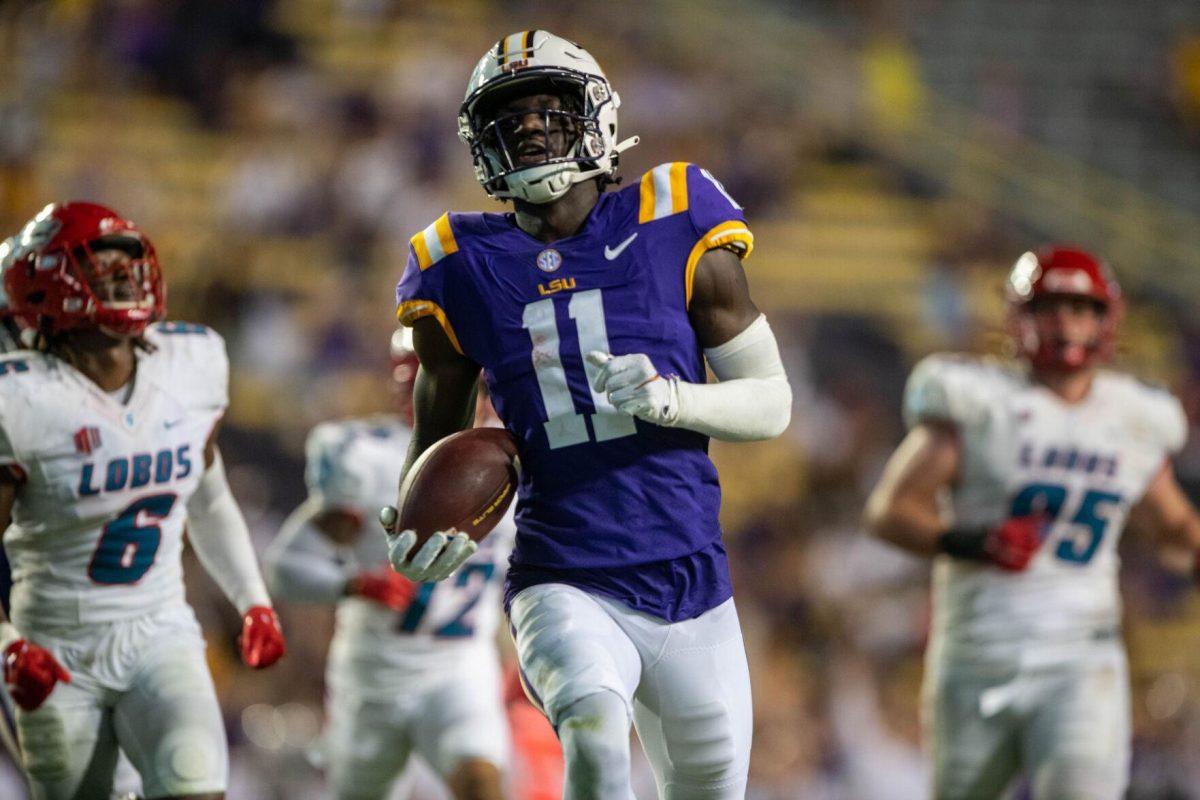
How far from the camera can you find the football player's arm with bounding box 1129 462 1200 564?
199 inches

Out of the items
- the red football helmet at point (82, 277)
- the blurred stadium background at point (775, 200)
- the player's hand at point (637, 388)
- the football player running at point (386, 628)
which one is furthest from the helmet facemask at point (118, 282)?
the blurred stadium background at point (775, 200)

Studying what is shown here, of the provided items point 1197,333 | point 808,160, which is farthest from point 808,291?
point 1197,333

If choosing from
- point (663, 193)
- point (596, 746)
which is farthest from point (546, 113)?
point (596, 746)

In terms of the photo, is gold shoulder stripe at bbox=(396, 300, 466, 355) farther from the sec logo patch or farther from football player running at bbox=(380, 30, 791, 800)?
the sec logo patch

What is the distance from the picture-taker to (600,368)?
123 inches

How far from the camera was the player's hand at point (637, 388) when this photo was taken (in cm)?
302

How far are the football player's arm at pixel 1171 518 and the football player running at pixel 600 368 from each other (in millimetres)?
2208

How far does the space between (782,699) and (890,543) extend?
296 cm

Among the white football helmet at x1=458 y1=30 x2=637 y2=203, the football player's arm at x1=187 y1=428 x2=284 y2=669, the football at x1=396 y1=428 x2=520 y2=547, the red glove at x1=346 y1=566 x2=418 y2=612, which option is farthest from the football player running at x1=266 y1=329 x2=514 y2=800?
the football at x1=396 y1=428 x2=520 y2=547

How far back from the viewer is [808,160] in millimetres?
11805

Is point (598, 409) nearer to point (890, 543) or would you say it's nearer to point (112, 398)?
point (112, 398)

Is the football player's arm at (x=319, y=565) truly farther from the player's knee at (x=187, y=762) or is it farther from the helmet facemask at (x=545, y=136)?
the helmet facemask at (x=545, y=136)

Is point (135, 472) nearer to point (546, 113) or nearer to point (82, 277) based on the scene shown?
point (82, 277)

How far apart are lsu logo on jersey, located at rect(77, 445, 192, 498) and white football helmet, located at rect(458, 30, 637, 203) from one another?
1.15 m
